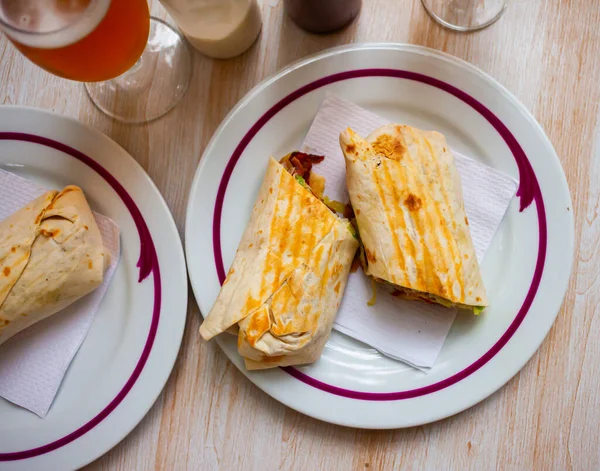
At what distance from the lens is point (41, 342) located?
110 cm

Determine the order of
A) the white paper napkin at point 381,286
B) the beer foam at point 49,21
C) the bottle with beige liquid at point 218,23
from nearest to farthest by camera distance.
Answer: the beer foam at point 49,21
the bottle with beige liquid at point 218,23
the white paper napkin at point 381,286

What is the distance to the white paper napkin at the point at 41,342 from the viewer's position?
3.57 feet

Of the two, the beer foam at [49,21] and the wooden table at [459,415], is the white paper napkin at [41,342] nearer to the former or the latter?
the wooden table at [459,415]

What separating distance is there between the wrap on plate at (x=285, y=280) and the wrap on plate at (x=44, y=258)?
27 centimetres

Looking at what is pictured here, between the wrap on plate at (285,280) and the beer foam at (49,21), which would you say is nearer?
the beer foam at (49,21)

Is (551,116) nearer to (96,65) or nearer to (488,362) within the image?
(488,362)

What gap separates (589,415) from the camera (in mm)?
1087

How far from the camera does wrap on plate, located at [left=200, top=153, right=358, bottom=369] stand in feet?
3.14

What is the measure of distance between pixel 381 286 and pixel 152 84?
0.62 meters

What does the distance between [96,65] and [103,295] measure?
45cm

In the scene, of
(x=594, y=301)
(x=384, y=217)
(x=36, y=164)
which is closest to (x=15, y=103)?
(x=36, y=164)

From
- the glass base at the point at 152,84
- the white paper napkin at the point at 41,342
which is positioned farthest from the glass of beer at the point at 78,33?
the white paper napkin at the point at 41,342

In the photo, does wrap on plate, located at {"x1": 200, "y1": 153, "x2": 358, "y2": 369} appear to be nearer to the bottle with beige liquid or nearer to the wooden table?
the wooden table

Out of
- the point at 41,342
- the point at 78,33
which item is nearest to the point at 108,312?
the point at 41,342
